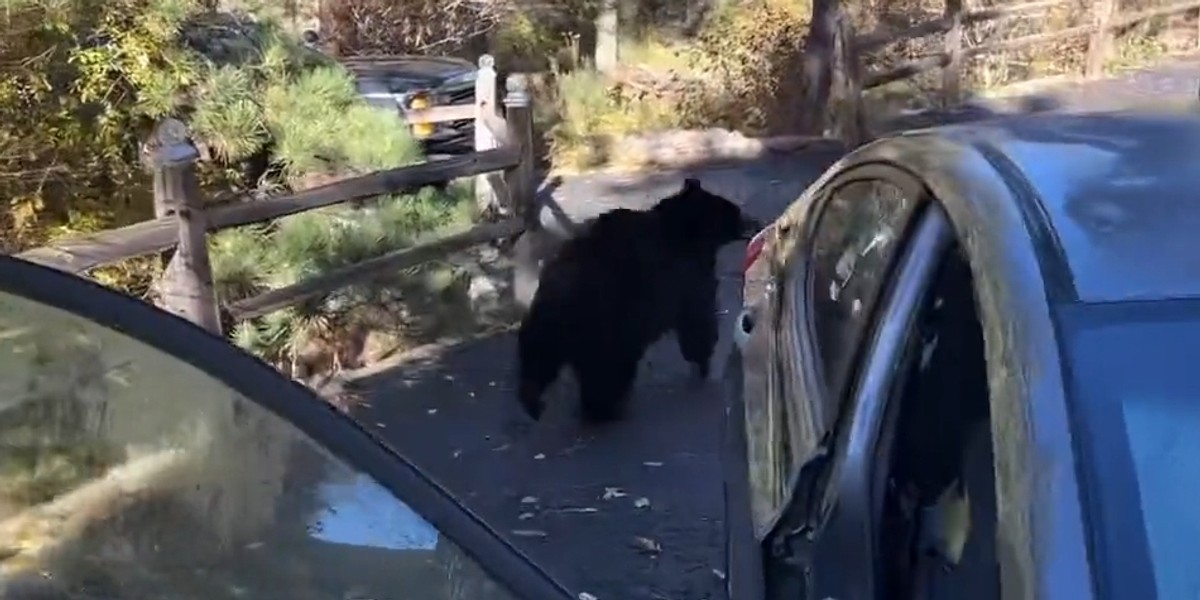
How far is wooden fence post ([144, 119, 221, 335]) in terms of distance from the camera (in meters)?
6.37

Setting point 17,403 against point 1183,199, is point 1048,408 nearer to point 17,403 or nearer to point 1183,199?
point 1183,199

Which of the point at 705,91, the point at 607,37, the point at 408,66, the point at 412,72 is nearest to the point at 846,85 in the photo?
the point at 705,91

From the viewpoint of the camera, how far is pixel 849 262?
137 inches

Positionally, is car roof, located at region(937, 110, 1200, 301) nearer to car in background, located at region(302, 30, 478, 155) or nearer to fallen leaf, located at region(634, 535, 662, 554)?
fallen leaf, located at region(634, 535, 662, 554)

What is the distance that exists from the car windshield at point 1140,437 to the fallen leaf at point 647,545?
4.02 m

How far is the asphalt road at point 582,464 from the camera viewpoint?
595cm

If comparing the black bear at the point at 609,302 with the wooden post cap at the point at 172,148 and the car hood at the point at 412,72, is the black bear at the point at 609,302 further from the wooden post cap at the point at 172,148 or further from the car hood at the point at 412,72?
the car hood at the point at 412,72

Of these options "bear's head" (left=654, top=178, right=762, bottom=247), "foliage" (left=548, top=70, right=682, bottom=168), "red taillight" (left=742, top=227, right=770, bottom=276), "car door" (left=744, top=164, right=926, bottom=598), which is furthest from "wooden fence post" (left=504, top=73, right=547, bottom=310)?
"foliage" (left=548, top=70, right=682, bottom=168)

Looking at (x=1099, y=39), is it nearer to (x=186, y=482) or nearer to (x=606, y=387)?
(x=606, y=387)

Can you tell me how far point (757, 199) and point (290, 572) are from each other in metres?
10.9

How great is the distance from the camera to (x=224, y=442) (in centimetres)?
224

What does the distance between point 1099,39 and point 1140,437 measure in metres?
17.0

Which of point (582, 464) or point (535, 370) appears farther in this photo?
point (535, 370)

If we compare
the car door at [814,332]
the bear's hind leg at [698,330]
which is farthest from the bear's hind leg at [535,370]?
the car door at [814,332]
